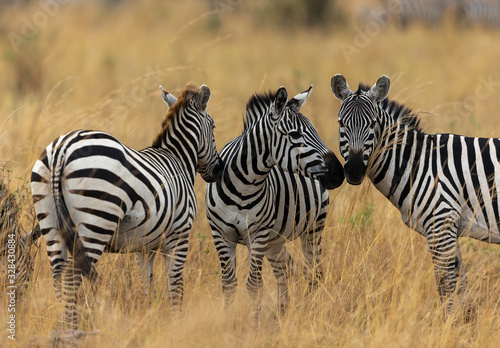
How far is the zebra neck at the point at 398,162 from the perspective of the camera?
564cm

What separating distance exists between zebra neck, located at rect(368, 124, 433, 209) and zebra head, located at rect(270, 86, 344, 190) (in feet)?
1.95

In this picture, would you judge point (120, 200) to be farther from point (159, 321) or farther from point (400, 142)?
point (400, 142)

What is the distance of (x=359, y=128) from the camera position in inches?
211

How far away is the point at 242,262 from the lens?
22.5 feet

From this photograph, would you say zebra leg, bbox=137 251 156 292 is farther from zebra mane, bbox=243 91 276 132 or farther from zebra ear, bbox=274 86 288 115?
zebra ear, bbox=274 86 288 115

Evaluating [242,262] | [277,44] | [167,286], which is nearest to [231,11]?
[277,44]

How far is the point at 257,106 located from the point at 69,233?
2299 millimetres

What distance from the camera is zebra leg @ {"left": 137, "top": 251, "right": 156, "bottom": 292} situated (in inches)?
210

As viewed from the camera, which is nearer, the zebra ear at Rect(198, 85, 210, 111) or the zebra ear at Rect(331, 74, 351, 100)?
the zebra ear at Rect(198, 85, 210, 111)

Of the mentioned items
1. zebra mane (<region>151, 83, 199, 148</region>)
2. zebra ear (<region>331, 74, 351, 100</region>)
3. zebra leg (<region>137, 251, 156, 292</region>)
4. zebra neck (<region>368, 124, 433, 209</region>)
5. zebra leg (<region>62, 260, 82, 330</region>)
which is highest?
zebra ear (<region>331, 74, 351, 100</region>)

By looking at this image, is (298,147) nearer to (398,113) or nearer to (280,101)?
(280,101)

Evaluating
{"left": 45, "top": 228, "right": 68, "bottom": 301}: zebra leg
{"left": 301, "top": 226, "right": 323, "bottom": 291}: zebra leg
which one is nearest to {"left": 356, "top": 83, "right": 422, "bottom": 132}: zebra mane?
{"left": 301, "top": 226, "right": 323, "bottom": 291}: zebra leg

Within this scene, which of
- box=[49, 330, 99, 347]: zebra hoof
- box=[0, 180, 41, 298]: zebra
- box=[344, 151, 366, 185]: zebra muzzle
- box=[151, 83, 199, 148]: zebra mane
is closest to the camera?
box=[49, 330, 99, 347]: zebra hoof

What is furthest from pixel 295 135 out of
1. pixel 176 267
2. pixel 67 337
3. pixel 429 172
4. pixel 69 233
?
pixel 67 337
